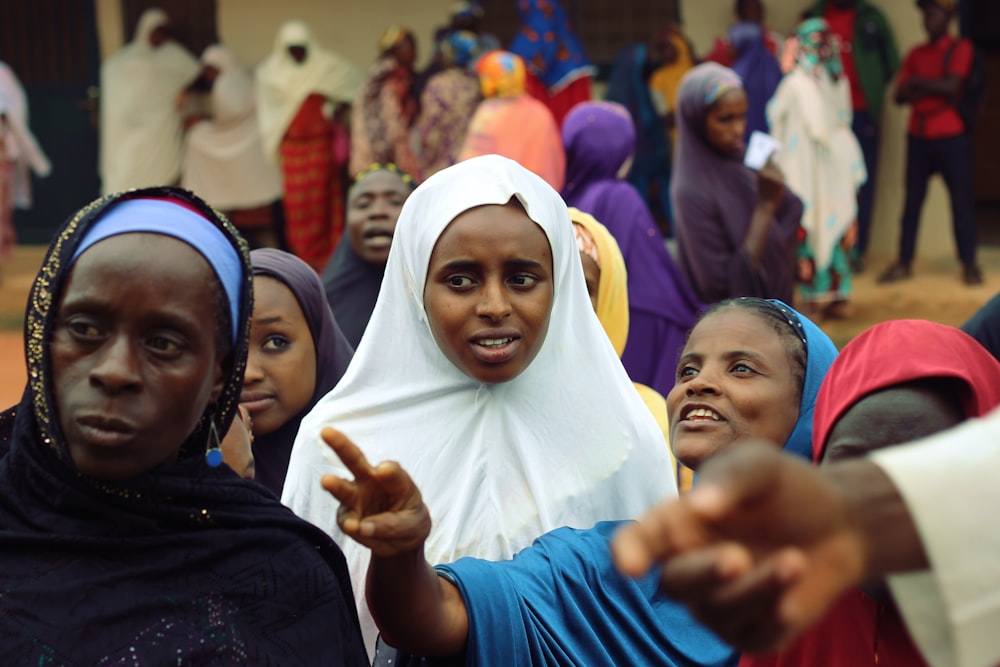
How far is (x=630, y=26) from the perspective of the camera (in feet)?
41.0

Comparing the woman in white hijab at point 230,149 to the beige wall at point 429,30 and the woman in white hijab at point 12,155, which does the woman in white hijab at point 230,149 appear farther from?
the woman in white hijab at point 12,155

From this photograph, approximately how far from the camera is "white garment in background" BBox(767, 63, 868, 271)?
9734 mm

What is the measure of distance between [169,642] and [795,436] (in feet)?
4.24

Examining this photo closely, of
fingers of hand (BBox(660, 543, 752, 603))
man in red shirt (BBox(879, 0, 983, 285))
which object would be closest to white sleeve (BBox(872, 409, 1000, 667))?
fingers of hand (BBox(660, 543, 752, 603))

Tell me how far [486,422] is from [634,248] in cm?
283

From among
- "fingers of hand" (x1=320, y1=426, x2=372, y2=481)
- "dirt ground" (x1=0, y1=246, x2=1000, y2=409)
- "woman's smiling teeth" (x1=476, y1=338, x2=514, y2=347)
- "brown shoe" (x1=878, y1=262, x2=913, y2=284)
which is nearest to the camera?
"fingers of hand" (x1=320, y1=426, x2=372, y2=481)

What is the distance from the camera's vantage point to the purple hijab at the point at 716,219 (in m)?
5.82

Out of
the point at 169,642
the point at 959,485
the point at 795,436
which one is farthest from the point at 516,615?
the point at 959,485

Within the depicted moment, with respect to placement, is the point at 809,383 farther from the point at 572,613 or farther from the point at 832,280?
the point at 832,280

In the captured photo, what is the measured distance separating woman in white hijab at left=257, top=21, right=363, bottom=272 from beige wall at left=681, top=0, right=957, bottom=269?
3.44 meters

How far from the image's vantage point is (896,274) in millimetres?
11195

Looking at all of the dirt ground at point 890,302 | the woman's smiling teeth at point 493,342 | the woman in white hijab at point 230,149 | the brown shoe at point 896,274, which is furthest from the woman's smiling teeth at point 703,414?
the woman in white hijab at point 230,149

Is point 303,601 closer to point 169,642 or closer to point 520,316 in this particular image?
point 169,642

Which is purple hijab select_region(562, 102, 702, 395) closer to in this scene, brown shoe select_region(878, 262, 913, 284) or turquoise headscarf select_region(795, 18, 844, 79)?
turquoise headscarf select_region(795, 18, 844, 79)
